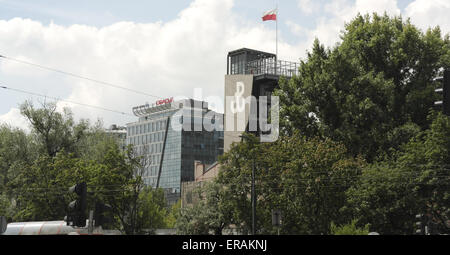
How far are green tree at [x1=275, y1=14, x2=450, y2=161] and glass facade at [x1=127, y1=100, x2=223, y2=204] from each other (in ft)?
360

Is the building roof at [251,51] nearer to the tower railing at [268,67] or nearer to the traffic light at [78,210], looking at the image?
the tower railing at [268,67]

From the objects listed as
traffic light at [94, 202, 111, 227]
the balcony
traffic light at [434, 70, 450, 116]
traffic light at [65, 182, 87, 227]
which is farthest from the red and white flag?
traffic light at [434, 70, 450, 116]

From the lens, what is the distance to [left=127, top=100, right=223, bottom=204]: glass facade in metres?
160

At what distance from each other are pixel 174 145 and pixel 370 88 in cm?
12103

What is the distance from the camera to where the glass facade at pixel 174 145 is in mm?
159625

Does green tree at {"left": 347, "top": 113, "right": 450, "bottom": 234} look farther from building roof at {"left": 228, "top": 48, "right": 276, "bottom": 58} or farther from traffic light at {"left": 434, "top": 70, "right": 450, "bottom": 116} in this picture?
building roof at {"left": 228, "top": 48, "right": 276, "bottom": 58}

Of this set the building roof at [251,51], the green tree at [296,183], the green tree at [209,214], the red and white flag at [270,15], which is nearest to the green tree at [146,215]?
the green tree at [209,214]

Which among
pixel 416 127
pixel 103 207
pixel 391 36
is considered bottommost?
pixel 103 207

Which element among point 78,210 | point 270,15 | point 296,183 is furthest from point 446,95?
point 270,15

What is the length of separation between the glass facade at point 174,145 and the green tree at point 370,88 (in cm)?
10964

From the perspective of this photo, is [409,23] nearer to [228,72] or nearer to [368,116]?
[368,116]

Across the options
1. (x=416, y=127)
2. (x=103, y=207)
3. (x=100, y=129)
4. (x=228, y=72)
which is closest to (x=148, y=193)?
(x=100, y=129)
